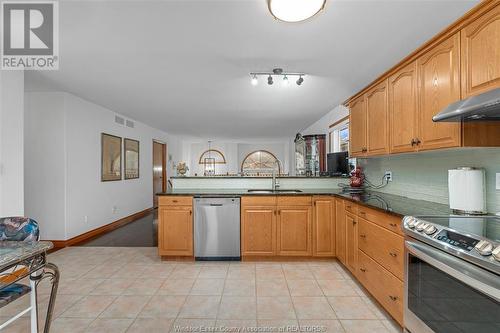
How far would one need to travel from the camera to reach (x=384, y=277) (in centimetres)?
196

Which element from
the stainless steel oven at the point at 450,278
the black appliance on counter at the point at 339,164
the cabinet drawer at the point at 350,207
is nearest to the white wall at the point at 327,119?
the black appliance on counter at the point at 339,164

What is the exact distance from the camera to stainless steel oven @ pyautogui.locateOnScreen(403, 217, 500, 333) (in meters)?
1.04

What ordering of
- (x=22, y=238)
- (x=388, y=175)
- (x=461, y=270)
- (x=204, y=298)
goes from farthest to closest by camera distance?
(x=388, y=175), (x=204, y=298), (x=22, y=238), (x=461, y=270)

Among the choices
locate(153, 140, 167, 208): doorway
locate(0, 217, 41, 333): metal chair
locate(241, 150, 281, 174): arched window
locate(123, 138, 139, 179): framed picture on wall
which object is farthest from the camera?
locate(241, 150, 281, 174): arched window

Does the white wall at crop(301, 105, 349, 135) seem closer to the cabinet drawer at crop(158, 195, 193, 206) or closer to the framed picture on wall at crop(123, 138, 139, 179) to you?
the cabinet drawer at crop(158, 195, 193, 206)

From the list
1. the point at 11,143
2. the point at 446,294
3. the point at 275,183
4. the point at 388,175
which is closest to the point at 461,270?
the point at 446,294

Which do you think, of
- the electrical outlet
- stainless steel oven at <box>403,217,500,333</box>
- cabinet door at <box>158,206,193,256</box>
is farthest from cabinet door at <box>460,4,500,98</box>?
cabinet door at <box>158,206,193,256</box>

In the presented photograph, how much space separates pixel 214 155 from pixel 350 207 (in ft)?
28.9

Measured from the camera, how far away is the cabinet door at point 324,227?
3084 mm

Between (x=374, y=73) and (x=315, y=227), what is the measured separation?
1.95 metres

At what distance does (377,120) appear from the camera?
2629 millimetres

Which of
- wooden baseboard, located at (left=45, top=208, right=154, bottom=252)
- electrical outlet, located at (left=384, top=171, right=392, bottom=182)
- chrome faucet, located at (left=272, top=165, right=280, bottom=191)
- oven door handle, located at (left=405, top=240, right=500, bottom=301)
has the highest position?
electrical outlet, located at (left=384, top=171, right=392, bottom=182)

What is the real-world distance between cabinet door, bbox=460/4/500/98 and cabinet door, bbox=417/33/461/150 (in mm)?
59

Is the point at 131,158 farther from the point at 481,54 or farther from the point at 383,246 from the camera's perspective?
the point at 481,54
